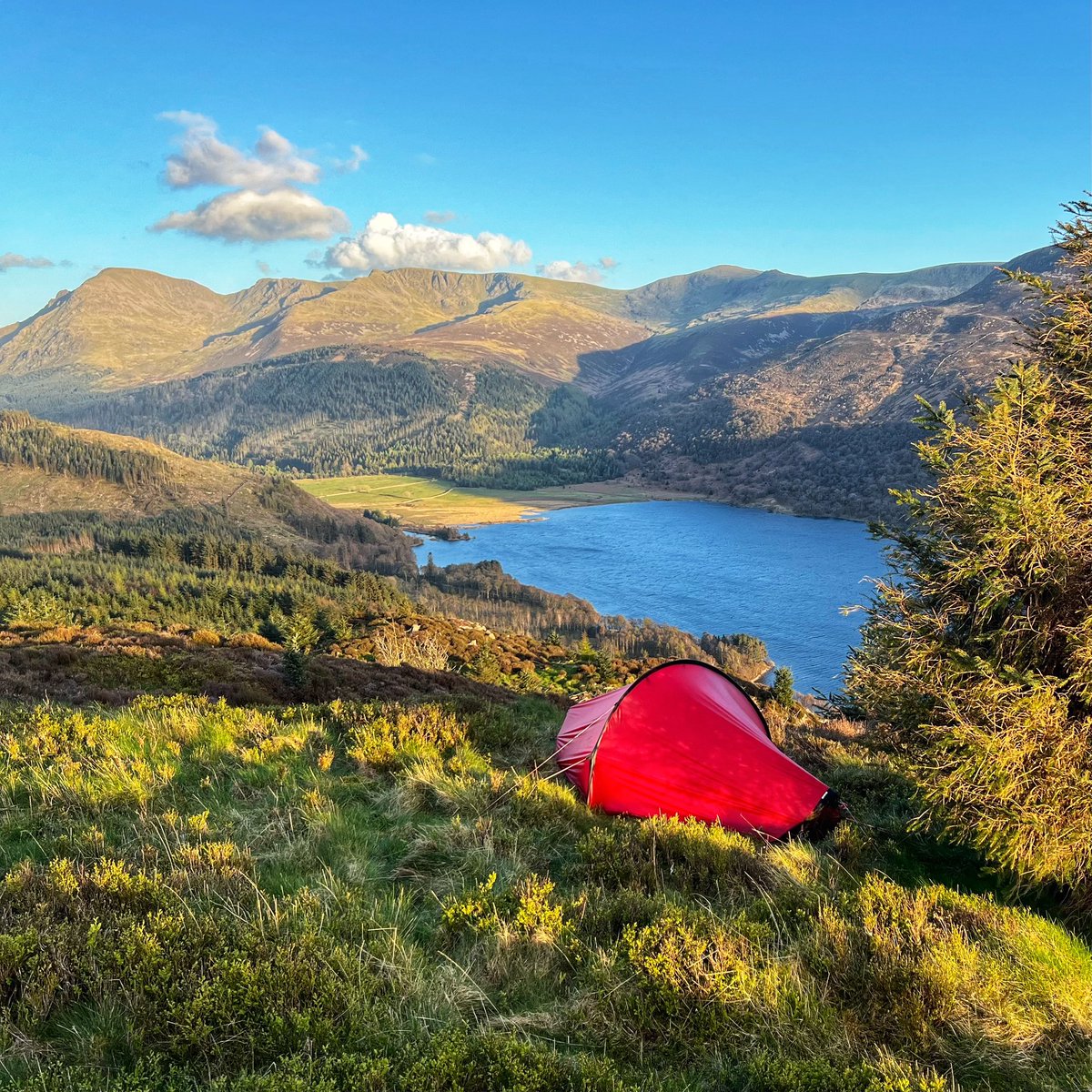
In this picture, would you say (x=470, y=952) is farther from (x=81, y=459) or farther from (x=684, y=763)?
(x=81, y=459)

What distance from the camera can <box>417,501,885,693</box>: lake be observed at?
273ft

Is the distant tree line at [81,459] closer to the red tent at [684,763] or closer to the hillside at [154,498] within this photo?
the hillside at [154,498]

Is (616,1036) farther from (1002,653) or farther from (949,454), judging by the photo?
(949,454)

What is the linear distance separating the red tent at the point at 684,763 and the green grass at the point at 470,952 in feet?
4.07

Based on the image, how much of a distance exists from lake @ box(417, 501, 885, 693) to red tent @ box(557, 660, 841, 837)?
2039 inches

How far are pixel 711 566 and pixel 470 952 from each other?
377 ft

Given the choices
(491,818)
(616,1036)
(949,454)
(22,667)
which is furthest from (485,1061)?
(22,667)

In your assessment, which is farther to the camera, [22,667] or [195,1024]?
[22,667]

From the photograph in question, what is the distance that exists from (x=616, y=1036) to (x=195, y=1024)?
2.27 m

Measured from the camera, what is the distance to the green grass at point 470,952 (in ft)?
11.0

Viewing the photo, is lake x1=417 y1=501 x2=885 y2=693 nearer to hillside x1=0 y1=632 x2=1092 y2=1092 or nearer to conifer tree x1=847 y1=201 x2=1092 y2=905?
→ conifer tree x1=847 y1=201 x2=1092 y2=905

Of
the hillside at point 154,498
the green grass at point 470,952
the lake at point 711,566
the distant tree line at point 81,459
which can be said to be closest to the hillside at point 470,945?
the green grass at point 470,952

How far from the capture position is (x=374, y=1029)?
3.50 m

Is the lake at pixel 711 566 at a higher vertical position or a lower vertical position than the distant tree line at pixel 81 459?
lower
